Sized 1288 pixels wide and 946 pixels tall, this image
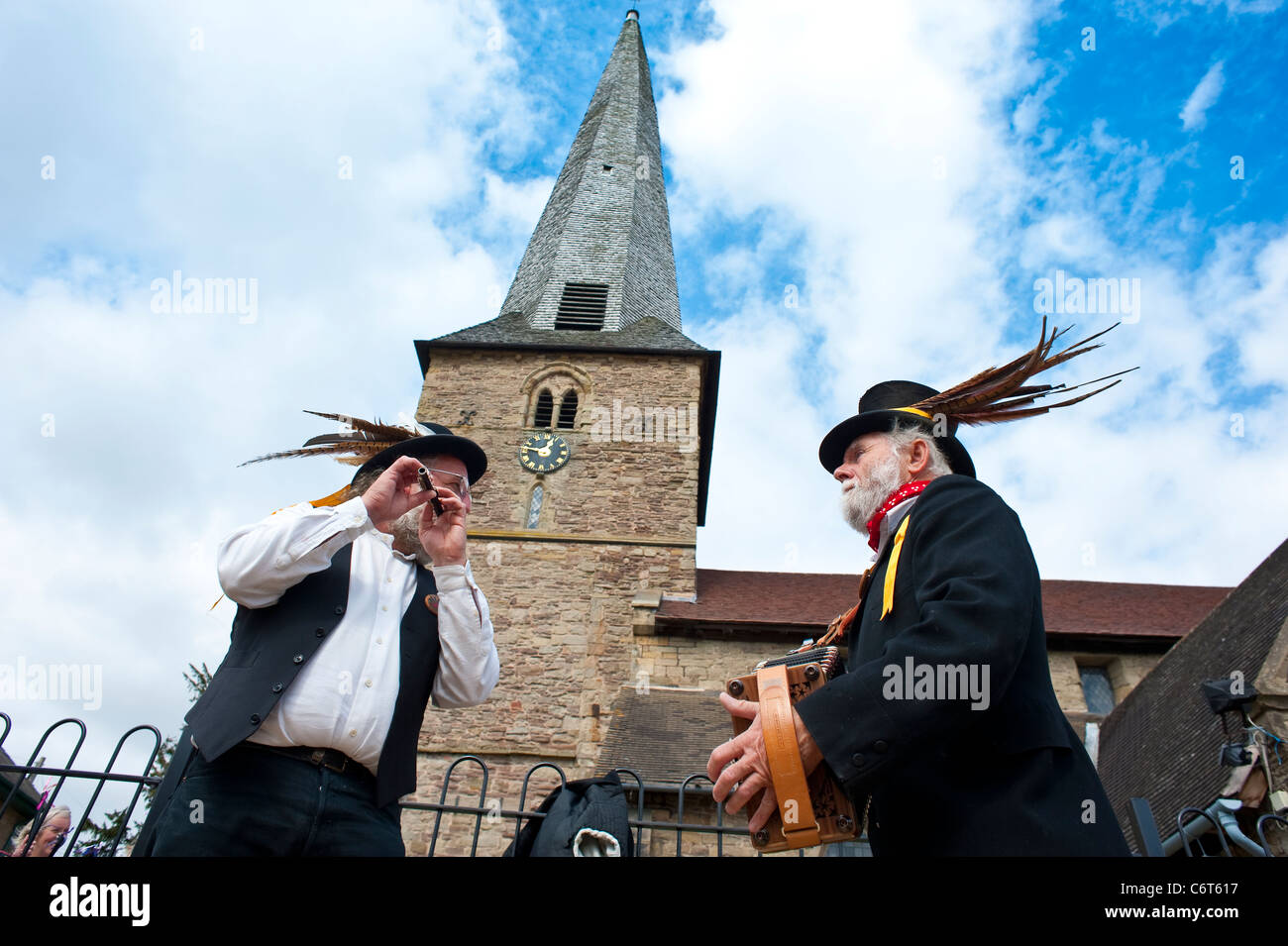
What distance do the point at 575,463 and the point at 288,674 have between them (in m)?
15.0

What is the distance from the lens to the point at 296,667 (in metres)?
2.69

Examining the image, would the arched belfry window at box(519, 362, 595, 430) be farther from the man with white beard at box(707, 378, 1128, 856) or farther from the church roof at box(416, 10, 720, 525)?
the man with white beard at box(707, 378, 1128, 856)

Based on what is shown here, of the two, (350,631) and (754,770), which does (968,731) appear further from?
(350,631)

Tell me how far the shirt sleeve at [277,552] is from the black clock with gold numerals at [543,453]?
14609 mm

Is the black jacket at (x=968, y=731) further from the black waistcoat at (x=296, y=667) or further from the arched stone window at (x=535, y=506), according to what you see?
the arched stone window at (x=535, y=506)

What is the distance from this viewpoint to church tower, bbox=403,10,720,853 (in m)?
13.6

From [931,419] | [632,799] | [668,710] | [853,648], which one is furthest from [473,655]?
[668,710]

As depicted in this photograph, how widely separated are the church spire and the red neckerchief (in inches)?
732

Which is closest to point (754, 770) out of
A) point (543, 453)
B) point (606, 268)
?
point (543, 453)

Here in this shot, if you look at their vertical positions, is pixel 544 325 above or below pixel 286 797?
above
